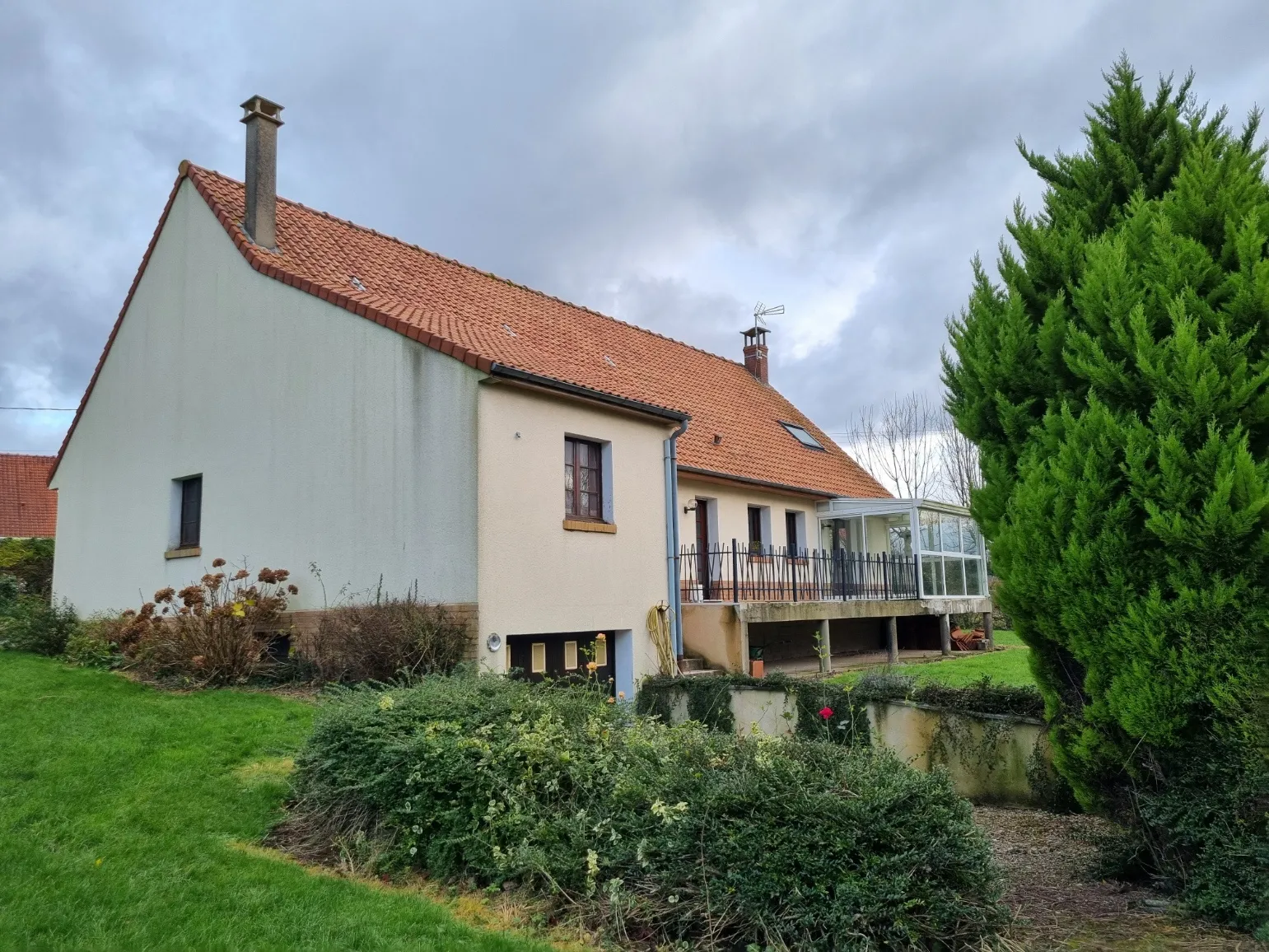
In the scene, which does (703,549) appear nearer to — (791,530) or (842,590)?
(842,590)

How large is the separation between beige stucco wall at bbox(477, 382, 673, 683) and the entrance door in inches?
89.3

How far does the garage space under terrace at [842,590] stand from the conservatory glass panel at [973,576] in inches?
1.4

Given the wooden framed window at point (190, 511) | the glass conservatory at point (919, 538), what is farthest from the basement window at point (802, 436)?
the wooden framed window at point (190, 511)

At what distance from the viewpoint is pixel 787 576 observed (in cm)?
1739

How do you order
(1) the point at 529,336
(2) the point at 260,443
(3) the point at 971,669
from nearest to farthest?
(2) the point at 260,443 < (3) the point at 971,669 < (1) the point at 529,336

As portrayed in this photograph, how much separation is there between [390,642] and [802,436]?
15.4m

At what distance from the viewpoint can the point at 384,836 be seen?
6016mm

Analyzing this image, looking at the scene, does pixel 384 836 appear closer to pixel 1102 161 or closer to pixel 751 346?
pixel 1102 161

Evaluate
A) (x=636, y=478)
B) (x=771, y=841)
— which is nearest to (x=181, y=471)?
(x=636, y=478)

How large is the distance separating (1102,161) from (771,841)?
4.69 m

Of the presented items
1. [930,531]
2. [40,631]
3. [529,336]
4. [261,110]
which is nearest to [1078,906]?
[529,336]

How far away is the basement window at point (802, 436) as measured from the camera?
77.3 ft

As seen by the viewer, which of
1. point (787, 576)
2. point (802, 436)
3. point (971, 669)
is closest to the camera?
point (971, 669)

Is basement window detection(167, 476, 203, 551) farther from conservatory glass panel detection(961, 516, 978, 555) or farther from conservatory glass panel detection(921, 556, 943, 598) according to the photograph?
conservatory glass panel detection(961, 516, 978, 555)
